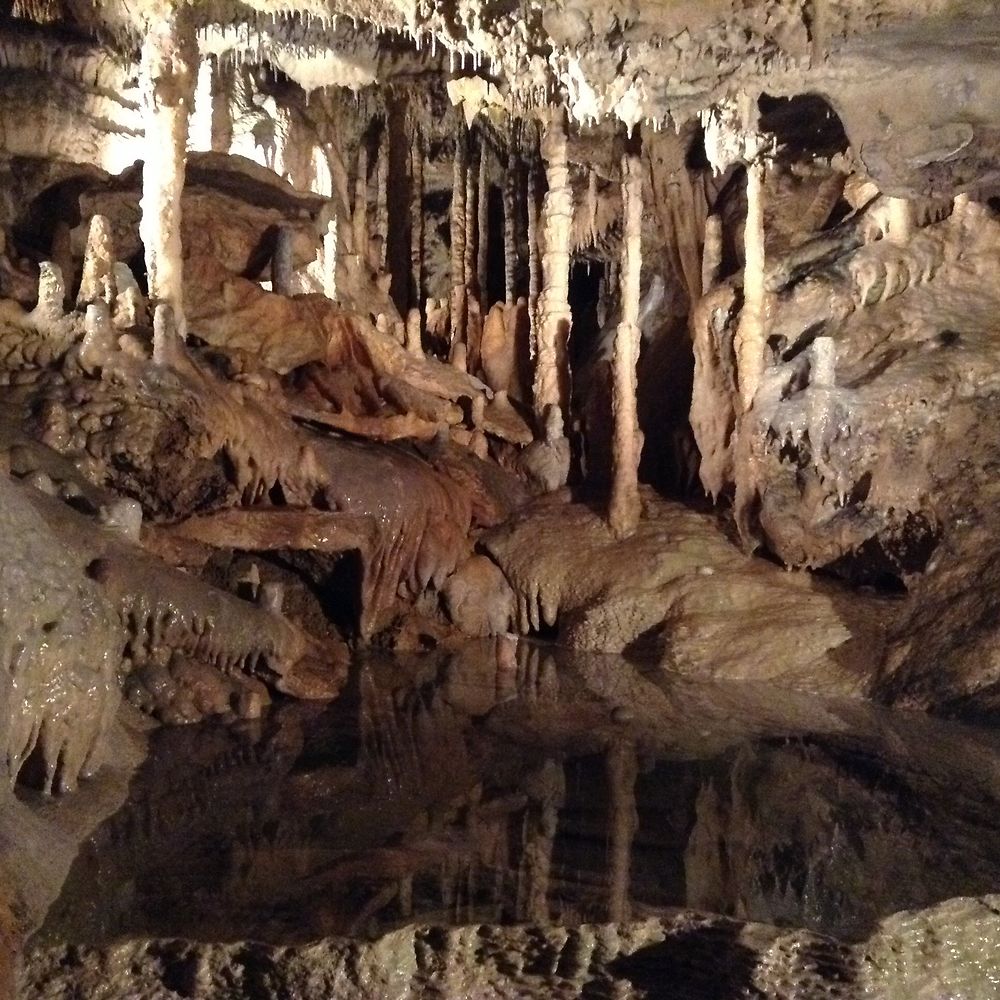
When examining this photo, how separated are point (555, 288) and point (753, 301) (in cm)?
235

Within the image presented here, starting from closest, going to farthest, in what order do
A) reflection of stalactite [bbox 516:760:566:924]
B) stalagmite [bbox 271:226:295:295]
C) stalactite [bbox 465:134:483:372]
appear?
reflection of stalactite [bbox 516:760:566:924], stalagmite [bbox 271:226:295:295], stalactite [bbox 465:134:483:372]

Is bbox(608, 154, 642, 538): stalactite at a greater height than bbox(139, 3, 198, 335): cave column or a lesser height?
lesser

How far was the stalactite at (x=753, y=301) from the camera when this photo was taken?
351 inches

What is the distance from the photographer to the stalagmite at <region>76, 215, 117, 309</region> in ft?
27.8

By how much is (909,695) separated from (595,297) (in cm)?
1090

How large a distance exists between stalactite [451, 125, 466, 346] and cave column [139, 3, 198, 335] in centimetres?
458

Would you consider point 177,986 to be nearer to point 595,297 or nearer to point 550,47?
point 550,47

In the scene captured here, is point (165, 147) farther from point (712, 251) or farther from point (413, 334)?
point (712, 251)

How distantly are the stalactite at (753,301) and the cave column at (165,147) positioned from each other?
4540 mm

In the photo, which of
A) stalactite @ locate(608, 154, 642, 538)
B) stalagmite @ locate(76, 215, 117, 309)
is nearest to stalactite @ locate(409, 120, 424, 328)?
stalactite @ locate(608, 154, 642, 538)

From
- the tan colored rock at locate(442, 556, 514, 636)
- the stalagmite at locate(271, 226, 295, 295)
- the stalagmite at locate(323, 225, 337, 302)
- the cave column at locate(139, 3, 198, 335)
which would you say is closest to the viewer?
the cave column at locate(139, 3, 198, 335)

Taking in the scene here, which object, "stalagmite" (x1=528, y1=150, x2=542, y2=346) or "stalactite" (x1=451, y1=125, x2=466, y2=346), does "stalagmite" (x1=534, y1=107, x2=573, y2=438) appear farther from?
"stalactite" (x1=451, y1=125, x2=466, y2=346)

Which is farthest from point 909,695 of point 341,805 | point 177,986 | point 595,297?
point 595,297

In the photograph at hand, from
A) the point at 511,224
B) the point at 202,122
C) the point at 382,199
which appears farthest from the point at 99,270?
the point at 382,199
